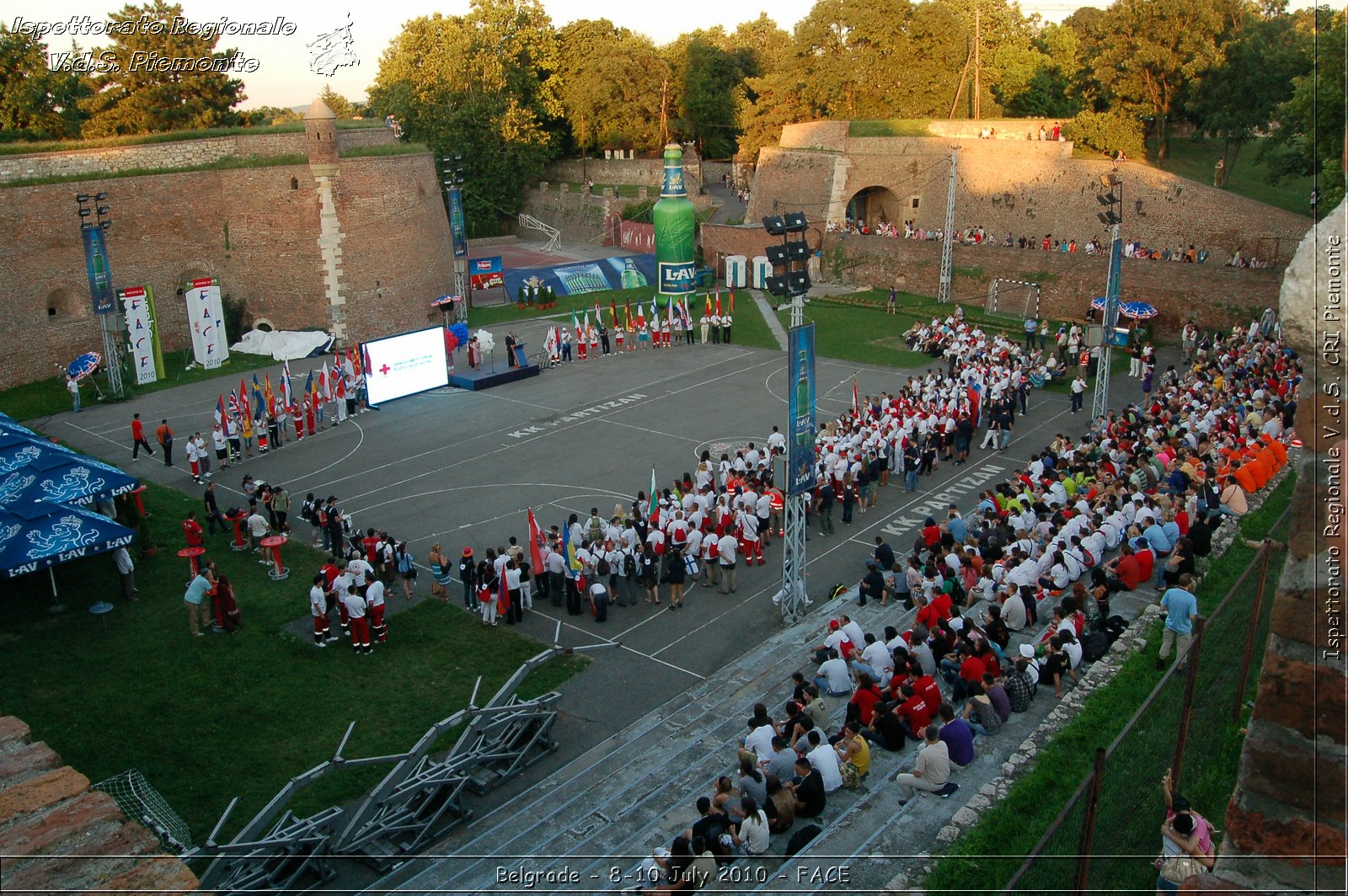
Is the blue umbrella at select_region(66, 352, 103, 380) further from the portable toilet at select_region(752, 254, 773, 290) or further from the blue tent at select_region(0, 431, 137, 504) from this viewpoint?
the portable toilet at select_region(752, 254, 773, 290)

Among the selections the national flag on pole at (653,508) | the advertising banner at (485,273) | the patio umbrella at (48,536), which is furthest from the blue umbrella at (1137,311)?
the patio umbrella at (48,536)

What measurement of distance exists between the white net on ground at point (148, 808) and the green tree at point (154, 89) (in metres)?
44.4

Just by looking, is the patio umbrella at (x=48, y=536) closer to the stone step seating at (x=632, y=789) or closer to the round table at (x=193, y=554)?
the round table at (x=193, y=554)

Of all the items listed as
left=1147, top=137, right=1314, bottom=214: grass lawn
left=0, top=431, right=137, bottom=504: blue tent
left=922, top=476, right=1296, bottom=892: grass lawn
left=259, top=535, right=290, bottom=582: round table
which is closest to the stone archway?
left=1147, top=137, right=1314, bottom=214: grass lawn

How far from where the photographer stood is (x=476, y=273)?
49.4 m

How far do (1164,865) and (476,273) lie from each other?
4556 cm

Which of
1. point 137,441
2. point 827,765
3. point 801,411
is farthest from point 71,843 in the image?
point 137,441

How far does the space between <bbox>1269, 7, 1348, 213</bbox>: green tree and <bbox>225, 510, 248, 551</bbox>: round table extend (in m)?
22.2

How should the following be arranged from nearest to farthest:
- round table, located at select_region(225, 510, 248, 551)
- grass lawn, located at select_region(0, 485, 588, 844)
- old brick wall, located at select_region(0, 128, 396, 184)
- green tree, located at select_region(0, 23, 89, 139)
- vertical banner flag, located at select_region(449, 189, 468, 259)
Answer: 1. grass lawn, located at select_region(0, 485, 588, 844)
2. round table, located at select_region(225, 510, 248, 551)
3. old brick wall, located at select_region(0, 128, 396, 184)
4. vertical banner flag, located at select_region(449, 189, 468, 259)
5. green tree, located at select_region(0, 23, 89, 139)

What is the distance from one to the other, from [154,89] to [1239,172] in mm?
52726

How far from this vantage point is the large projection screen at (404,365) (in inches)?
1248

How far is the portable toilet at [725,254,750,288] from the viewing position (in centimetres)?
4993

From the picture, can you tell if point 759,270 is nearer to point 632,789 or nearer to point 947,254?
point 947,254

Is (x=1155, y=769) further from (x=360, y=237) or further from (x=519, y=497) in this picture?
(x=360, y=237)
